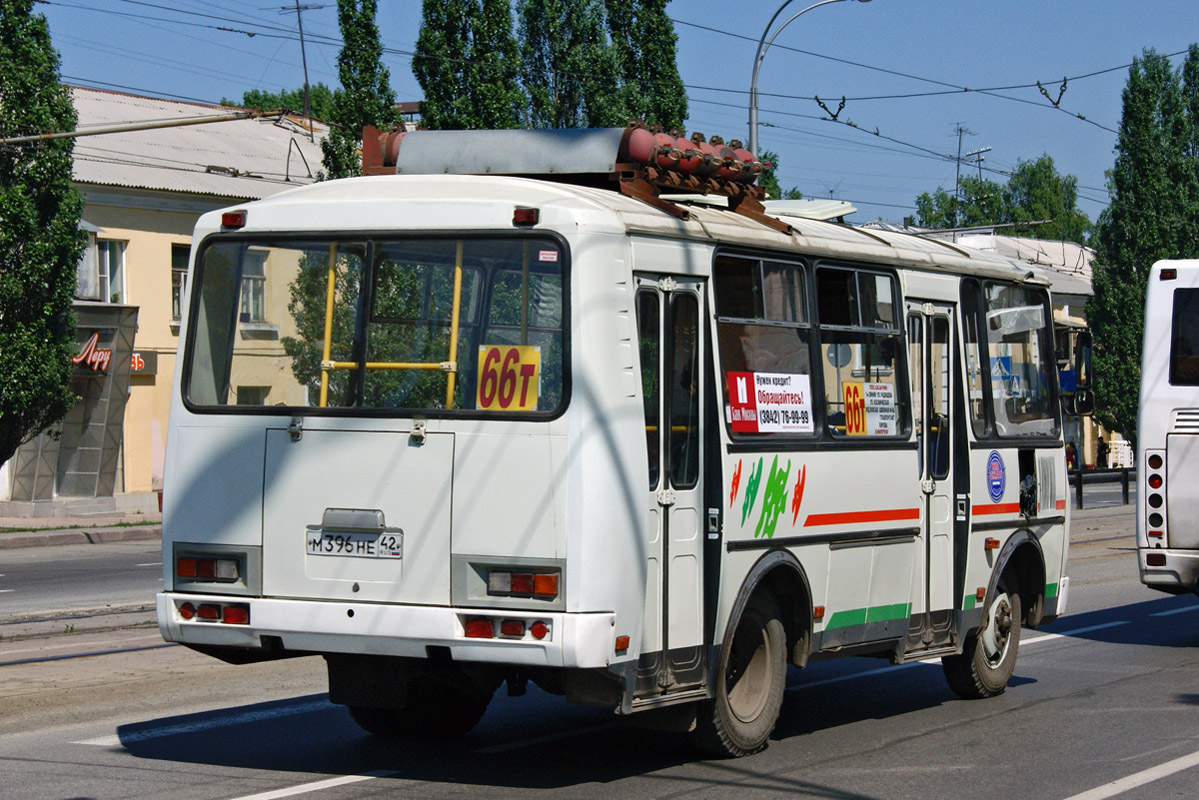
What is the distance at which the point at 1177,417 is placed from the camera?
509 inches

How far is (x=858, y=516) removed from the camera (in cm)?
891

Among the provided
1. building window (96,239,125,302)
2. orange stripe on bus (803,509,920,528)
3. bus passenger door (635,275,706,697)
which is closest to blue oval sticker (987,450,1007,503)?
orange stripe on bus (803,509,920,528)

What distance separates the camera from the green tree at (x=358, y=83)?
31516 mm

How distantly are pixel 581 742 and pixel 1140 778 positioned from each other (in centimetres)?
281

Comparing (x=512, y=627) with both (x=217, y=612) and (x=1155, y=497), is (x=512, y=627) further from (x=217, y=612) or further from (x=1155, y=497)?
(x=1155, y=497)

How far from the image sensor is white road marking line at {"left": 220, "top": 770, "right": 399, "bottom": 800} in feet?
23.0

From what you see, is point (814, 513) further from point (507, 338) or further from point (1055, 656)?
point (1055, 656)

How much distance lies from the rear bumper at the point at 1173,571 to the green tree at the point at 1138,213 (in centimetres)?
4425

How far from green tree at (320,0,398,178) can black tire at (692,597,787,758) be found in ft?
80.6

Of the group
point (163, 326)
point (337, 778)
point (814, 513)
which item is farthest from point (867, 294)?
point (163, 326)

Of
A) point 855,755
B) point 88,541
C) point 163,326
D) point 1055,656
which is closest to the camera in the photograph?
point 855,755

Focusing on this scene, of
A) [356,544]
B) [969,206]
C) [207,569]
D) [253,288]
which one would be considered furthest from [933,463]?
[969,206]

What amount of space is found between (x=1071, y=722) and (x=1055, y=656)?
10.3 feet

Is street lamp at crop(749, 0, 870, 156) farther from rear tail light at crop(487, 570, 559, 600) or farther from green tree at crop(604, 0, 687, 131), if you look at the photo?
rear tail light at crop(487, 570, 559, 600)
